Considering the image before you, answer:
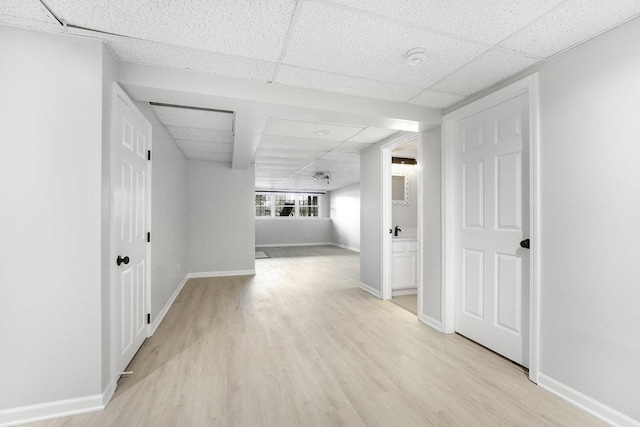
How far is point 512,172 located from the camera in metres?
2.35

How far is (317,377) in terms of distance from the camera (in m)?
2.15

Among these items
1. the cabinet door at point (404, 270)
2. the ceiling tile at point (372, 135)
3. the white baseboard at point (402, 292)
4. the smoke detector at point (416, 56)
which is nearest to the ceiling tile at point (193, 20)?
the smoke detector at point (416, 56)

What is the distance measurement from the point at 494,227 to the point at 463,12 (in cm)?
172

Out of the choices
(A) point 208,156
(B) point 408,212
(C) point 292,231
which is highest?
(A) point 208,156

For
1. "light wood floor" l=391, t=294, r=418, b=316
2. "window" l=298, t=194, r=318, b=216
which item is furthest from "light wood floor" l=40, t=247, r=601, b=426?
"window" l=298, t=194, r=318, b=216

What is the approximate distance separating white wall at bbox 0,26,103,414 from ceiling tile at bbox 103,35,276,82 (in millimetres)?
196

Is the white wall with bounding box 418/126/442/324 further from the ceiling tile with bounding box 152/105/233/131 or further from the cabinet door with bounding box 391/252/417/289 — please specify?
the ceiling tile with bounding box 152/105/233/131

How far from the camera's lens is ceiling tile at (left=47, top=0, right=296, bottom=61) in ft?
4.92

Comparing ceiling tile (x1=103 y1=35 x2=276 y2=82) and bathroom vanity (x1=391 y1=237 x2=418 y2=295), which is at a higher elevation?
ceiling tile (x1=103 y1=35 x2=276 y2=82)

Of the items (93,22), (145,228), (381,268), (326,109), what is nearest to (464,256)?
(381,268)

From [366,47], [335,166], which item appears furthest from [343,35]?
[335,166]

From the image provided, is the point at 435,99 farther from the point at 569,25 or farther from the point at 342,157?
the point at 342,157

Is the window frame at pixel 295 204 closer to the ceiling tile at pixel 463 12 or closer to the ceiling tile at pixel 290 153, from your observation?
the ceiling tile at pixel 290 153

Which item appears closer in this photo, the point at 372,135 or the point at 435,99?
the point at 435,99
